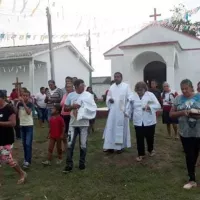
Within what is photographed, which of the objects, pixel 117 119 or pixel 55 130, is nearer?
pixel 55 130

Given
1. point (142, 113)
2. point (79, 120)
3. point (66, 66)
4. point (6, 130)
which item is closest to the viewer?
point (6, 130)

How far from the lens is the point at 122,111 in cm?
809

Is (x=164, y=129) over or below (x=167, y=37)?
below

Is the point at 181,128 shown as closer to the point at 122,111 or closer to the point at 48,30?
the point at 122,111

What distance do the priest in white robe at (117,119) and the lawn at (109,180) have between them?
262mm

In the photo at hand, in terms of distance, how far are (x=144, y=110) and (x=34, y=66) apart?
45.5 feet

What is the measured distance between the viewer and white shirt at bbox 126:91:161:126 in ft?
24.5

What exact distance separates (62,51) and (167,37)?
254 inches

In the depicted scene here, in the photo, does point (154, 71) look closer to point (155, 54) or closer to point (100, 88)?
point (155, 54)

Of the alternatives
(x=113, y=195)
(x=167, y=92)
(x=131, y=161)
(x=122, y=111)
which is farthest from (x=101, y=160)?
(x=167, y=92)

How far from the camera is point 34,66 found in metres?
20.4

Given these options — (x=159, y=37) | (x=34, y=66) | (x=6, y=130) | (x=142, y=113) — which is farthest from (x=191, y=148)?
(x=159, y=37)

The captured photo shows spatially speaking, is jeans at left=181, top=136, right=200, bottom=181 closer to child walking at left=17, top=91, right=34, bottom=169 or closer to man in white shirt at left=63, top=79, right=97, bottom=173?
man in white shirt at left=63, top=79, right=97, bottom=173

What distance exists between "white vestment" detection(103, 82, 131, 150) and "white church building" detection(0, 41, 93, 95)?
1153cm
